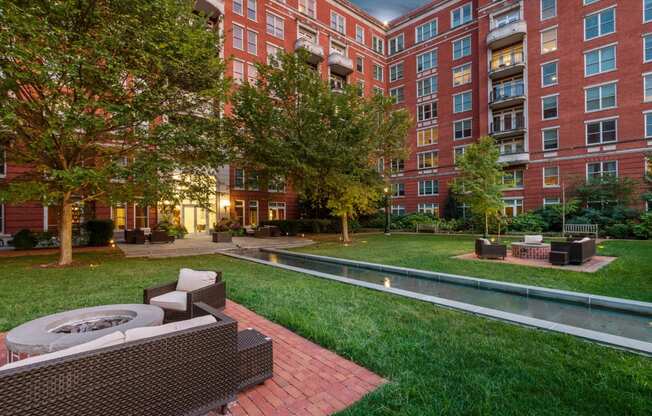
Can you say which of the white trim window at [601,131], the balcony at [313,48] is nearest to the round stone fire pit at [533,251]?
the white trim window at [601,131]

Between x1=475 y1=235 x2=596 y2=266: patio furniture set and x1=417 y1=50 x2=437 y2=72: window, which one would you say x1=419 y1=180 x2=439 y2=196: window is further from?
x1=475 y1=235 x2=596 y2=266: patio furniture set

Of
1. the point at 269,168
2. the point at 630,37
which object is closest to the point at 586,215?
the point at 630,37

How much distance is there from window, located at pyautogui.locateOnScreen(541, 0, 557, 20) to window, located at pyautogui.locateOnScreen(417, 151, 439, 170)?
14.4 m

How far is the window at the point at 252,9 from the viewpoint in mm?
27689

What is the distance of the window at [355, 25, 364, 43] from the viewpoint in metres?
36.0

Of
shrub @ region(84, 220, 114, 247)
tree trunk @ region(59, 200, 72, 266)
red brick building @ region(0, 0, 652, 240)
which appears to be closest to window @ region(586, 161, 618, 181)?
red brick building @ region(0, 0, 652, 240)

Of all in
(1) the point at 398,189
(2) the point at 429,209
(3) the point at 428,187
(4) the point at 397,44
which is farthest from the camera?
(4) the point at 397,44

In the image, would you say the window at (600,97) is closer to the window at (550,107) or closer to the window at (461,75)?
the window at (550,107)

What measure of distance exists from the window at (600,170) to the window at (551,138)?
290cm

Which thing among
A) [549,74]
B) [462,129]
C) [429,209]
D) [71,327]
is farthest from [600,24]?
[71,327]

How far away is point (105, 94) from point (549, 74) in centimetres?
3159

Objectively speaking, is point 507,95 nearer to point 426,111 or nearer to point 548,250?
point 426,111

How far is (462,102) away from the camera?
31781mm

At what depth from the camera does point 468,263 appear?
10523mm
